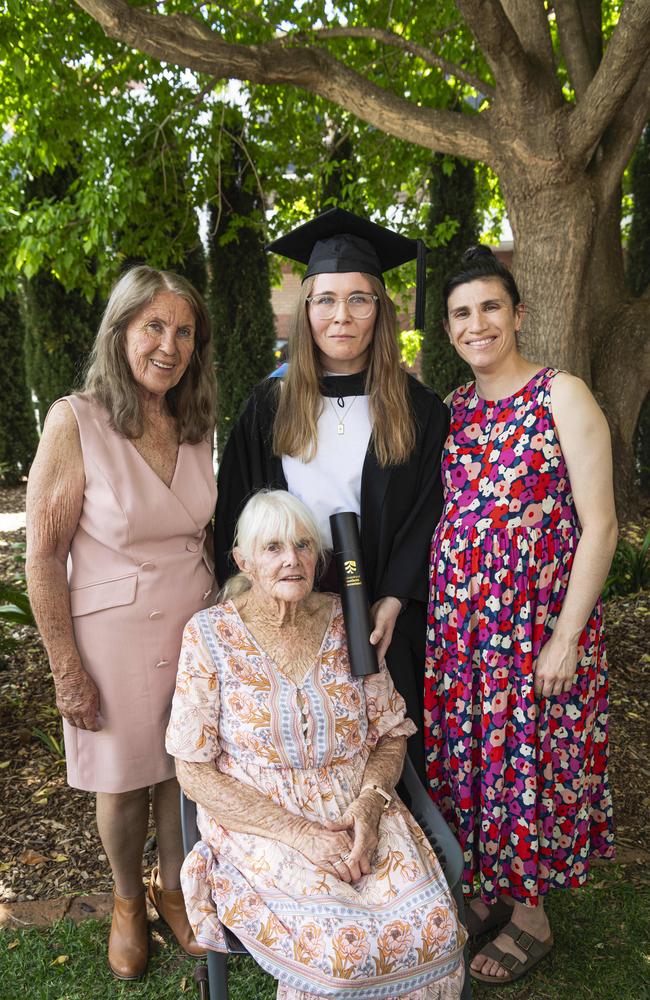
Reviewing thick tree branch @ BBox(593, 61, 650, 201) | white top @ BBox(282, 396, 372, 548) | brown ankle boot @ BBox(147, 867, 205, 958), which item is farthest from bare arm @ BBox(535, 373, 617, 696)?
thick tree branch @ BBox(593, 61, 650, 201)

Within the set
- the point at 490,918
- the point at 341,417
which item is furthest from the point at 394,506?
the point at 490,918

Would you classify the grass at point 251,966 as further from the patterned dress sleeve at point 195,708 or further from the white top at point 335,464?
the white top at point 335,464

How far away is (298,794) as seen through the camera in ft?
6.77

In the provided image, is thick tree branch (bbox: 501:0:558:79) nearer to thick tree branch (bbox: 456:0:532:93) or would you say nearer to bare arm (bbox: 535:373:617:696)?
thick tree branch (bbox: 456:0:532:93)

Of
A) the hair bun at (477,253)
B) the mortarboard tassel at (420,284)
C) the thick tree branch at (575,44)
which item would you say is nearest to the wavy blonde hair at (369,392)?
the mortarboard tassel at (420,284)

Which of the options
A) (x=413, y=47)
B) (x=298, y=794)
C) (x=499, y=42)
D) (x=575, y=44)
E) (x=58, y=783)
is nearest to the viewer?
(x=298, y=794)

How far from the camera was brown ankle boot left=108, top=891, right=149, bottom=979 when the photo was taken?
2.47 metres

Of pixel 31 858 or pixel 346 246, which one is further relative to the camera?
pixel 31 858

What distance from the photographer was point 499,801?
7.73 feet

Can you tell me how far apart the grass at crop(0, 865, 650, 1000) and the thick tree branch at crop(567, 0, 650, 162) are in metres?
3.45

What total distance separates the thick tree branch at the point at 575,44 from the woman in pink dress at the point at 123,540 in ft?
12.0

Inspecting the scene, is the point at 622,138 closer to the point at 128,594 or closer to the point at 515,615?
the point at 515,615

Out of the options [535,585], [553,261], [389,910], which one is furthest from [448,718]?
[553,261]

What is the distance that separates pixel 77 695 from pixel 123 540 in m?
0.45
